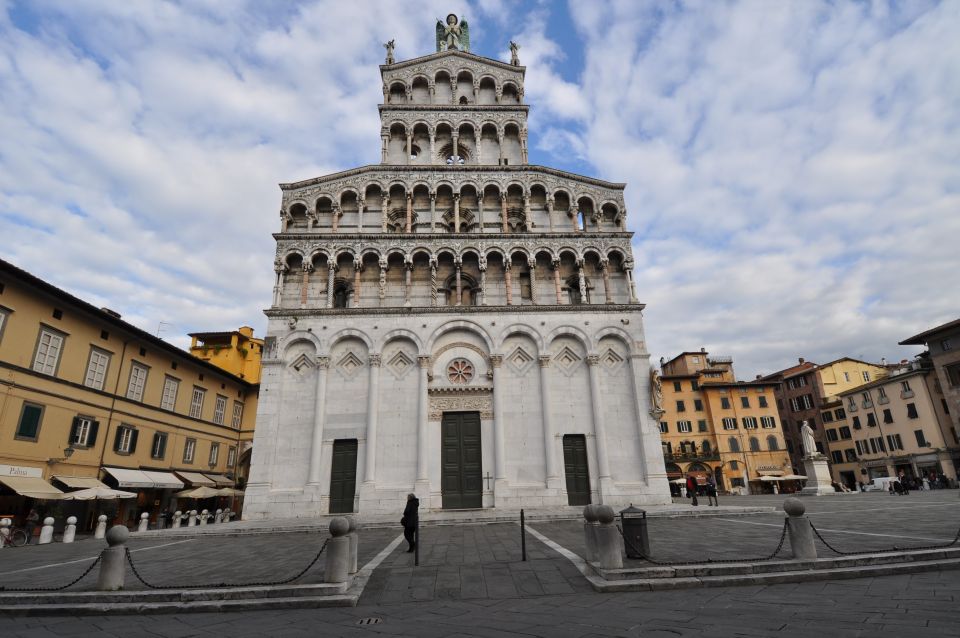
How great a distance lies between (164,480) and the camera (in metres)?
27.2

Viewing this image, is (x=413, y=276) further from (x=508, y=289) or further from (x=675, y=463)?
(x=675, y=463)

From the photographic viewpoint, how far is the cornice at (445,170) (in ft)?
88.2

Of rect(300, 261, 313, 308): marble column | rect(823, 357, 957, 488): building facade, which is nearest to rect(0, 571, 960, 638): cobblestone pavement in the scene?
rect(300, 261, 313, 308): marble column

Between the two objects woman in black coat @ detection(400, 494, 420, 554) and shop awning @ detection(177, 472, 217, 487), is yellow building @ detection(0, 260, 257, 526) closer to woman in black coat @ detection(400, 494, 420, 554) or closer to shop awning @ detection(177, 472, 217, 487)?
shop awning @ detection(177, 472, 217, 487)

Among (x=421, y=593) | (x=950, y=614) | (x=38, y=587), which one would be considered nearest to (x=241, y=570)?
(x=38, y=587)

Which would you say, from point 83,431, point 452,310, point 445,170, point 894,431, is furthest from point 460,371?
point 894,431

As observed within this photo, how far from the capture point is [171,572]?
1027 centimetres

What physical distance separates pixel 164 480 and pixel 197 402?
21.0 ft

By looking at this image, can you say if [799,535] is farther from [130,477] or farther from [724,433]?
[724,433]

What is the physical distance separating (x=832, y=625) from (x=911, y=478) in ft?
176

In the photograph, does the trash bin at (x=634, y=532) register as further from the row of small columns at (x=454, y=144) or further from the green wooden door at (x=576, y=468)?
the row of small columns at (x=454, y=144)

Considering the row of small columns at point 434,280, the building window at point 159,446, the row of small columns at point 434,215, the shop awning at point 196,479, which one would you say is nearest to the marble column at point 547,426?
the row of small columns at point 434,280

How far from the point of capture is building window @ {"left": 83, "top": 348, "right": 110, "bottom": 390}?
23.6 meters

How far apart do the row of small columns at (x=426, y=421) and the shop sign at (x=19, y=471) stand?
438 inches
